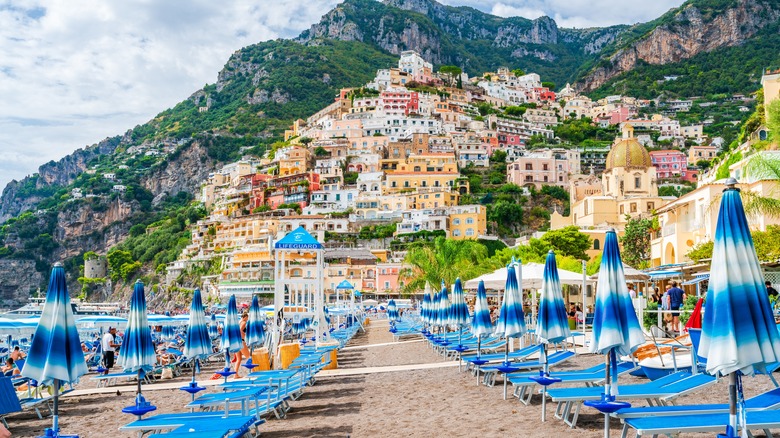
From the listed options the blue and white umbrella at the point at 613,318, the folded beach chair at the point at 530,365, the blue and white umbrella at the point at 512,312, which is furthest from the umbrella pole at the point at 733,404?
the blue and white umbrella at the point at 512,312

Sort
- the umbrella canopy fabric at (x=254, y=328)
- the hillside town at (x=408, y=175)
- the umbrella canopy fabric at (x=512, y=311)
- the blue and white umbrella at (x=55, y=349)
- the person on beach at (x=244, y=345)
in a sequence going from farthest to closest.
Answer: the hillside town at (x=408, y=175), the umbrella canopy fabric at (x=254, y=328), the person on beach at (x=244, y=345), the umbrella canopy fabric at (x=512, y=311), the blue and white umbrella at (x=55, y=349)

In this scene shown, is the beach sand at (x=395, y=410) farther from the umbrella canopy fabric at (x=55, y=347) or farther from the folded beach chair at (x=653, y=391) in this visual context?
the umbrella canopy fabric at (x=55, y=347)

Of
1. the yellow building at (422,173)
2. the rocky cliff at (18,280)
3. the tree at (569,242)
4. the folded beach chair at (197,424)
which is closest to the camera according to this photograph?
the folded beach chair at (197,424)

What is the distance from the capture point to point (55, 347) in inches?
279

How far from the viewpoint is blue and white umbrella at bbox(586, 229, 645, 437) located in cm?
665

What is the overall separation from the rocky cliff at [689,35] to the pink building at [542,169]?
72.1 meters

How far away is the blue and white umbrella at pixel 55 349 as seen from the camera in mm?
7020

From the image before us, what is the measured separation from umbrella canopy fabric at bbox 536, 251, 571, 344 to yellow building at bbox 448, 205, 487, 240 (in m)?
69.7

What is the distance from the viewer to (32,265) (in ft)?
418

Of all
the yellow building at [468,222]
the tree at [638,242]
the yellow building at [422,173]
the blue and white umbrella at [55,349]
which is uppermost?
the yellow building at [422,173]

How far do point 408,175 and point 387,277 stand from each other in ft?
73.9

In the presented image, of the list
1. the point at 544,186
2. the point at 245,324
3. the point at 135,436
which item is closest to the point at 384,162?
the point at 544,186

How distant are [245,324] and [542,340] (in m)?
9.35

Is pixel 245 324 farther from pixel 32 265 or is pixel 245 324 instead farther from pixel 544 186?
pixel 32 265
